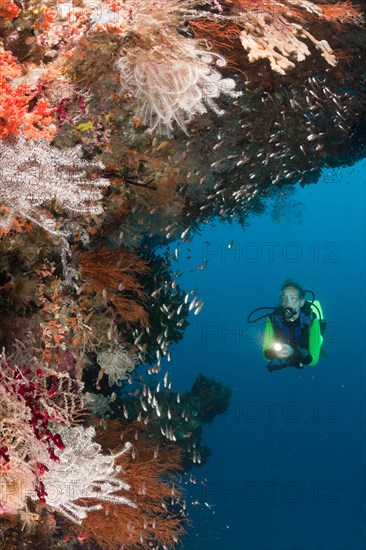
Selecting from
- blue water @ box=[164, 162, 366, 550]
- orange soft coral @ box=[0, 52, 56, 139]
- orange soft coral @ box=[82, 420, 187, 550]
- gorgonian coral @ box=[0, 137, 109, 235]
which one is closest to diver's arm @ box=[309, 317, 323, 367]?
orange soft coral @ box=[82, 420, 187, 550]

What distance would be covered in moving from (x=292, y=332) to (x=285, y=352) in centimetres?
43

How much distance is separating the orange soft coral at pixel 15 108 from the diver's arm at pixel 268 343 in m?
5.81

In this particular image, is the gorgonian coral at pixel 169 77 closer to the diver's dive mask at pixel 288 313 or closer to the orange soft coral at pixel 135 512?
the orange soft coral at pixel 135 512

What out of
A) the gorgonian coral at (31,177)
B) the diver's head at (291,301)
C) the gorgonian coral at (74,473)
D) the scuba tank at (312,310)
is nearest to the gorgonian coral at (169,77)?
the gorgonian coral at (31,177)

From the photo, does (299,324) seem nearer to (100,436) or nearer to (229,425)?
(100,436)

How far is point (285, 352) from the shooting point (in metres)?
8.52

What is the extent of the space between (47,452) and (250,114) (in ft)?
17.2

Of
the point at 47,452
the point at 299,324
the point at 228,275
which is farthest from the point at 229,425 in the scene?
the point at 47,452

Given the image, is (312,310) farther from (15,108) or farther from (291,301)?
(15,108)

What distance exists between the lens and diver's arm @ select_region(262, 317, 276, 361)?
852 cm

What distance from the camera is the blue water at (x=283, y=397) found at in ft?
161

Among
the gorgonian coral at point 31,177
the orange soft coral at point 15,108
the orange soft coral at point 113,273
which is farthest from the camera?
the orange soft coral at point 113,273

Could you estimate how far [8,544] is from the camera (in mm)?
5305

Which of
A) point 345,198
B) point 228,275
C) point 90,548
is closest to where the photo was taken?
point 90,548
